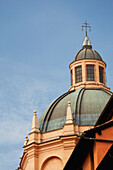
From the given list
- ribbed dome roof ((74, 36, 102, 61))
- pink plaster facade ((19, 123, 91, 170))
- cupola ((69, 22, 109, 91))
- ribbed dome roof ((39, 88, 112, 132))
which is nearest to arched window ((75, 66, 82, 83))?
cupola ((69, 22, 109, 91))

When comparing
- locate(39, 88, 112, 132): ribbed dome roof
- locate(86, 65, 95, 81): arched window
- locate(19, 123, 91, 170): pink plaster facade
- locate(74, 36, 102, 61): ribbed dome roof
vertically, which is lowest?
locate(19, 123, 91, 170): pink plaster facade

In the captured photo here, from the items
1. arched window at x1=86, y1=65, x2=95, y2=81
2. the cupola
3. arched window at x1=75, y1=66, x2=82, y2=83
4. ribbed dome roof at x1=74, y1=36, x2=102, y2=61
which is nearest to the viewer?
the cupola

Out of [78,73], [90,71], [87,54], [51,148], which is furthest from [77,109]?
[87,54]

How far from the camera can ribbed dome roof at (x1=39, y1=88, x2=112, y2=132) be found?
49.7 meters

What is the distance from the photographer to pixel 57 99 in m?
52.9

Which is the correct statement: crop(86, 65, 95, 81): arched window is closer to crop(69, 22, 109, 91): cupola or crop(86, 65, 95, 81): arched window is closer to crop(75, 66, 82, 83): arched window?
crop(69, 22, 109, 91): cupola

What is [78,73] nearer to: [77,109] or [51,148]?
[77,109]

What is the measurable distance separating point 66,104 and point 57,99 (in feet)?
7.36

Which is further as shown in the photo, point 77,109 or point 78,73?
point 78,73

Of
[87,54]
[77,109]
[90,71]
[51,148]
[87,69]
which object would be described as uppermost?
[87,54]

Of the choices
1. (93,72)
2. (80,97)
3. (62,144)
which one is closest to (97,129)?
(62,144)

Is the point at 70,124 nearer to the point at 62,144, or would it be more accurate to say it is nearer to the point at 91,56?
the point at 62,144

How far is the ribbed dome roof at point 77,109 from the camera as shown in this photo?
163 ft

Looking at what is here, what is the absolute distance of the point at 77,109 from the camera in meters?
50.2
